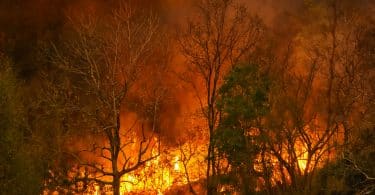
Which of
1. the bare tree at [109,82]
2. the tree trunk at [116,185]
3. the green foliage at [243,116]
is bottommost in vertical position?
the tree trunk at [116,185]

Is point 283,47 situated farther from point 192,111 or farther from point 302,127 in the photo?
point 302,127

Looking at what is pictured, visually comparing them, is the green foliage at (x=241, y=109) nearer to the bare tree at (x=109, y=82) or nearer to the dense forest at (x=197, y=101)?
the dense forest at (x=197, y=101)

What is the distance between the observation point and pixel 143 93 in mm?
27219

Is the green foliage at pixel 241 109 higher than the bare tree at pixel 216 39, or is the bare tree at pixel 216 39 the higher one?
the bare tree at pixel 216 39

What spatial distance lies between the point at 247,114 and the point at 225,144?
143 cm

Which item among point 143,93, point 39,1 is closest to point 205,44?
point 143,93

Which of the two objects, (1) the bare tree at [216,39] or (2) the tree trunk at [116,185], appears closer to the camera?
(2) the tree trunk at [116,185]

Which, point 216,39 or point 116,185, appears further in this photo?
point 216,39

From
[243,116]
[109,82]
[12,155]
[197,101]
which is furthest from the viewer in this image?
[197,101]

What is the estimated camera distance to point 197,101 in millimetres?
30500

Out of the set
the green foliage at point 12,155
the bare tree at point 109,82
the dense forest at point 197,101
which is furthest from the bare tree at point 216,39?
the green foliage at point 12,155

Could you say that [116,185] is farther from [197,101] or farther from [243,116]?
[197,101]

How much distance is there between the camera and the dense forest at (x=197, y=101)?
20.0 m

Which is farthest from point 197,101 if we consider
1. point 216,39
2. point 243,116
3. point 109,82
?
point 243,116
